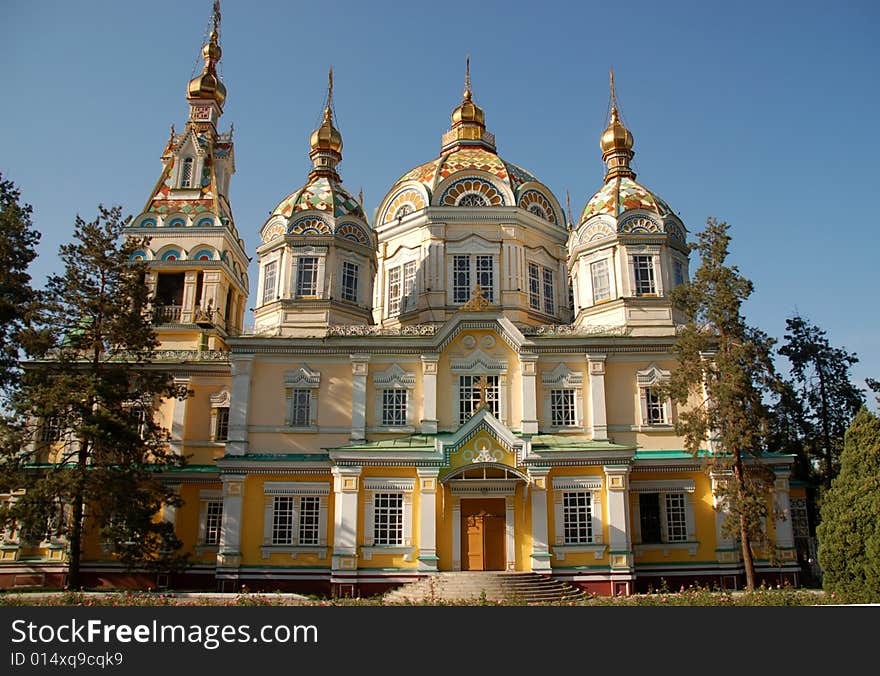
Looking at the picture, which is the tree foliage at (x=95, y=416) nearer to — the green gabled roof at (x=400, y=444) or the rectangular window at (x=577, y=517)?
the green gabled roof at (x=400, y=444)

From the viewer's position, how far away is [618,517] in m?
23.7

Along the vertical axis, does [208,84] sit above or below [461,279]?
above

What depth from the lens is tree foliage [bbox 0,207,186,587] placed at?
71.6ft

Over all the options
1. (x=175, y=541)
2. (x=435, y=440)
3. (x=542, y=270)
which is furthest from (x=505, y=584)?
(x=542, y=270)

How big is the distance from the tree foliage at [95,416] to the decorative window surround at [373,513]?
5980mm

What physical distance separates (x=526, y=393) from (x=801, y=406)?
15.1 meters

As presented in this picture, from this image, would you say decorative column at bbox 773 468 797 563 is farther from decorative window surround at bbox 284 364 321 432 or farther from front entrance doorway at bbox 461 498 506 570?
decorative window surround at bbox 284 364 321 432

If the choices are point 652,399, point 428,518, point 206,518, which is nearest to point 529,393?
point 652,399

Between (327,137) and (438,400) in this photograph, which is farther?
(327,137)

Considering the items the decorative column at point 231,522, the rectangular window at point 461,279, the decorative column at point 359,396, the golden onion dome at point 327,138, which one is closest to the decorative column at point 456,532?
the decorative column at point 359,396

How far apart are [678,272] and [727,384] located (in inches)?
267

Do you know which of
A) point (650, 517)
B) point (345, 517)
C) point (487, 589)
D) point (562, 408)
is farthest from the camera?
point (562, 408)

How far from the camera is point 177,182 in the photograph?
3312cm

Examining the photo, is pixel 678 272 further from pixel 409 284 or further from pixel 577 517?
pixel 409 284
